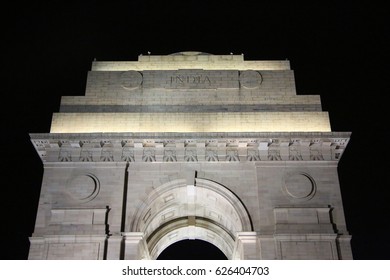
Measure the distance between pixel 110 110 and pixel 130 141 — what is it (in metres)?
3.51

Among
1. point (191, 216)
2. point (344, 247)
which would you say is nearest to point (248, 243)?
point (344, 247)

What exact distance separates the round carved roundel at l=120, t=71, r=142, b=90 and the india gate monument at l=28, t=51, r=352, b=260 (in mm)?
61

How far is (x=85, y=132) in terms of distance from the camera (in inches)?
1093

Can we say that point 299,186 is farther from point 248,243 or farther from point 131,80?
point 131,80

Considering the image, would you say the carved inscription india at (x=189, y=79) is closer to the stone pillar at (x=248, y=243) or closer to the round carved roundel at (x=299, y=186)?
the round carved roundel at (x=299, y=186)

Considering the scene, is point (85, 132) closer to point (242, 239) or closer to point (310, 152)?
point (242, 239)

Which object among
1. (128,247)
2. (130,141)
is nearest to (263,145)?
(130,141)

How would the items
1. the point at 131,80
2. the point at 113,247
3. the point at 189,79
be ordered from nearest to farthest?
the point at 113,247 → the point at 131,80 → the point at 189,79

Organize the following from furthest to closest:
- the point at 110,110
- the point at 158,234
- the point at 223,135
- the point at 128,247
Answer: the point at 158,234 < the point at 110,110 < the point at 223,135 < the point at 128,247

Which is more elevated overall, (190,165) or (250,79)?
(250,79)

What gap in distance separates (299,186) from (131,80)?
1200cm

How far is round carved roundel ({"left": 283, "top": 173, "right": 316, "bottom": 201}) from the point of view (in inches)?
1010

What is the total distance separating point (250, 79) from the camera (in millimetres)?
30203

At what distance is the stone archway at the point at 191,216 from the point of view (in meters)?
25.7
